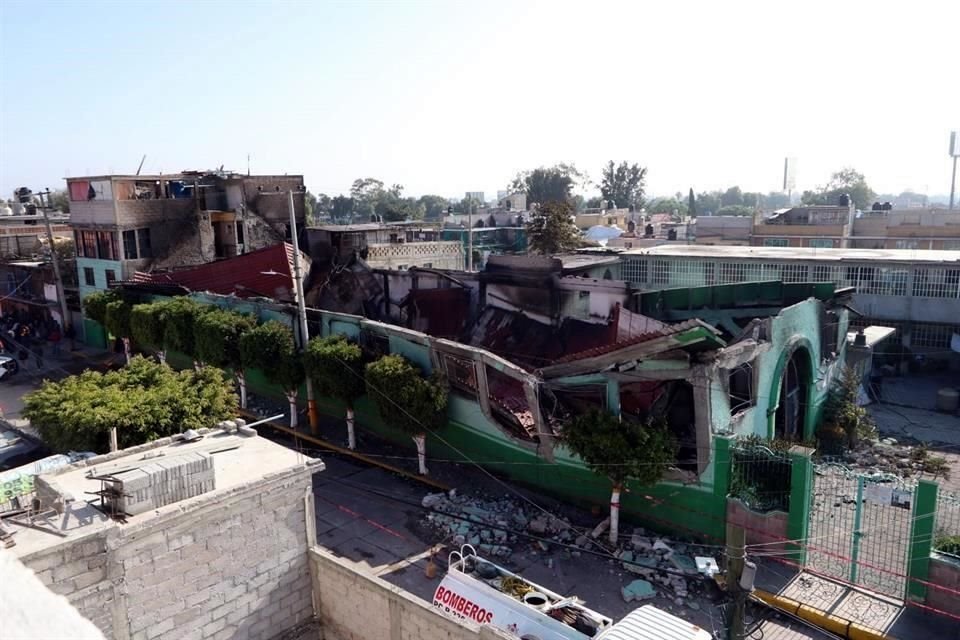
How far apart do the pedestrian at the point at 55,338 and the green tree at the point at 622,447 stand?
107 feet

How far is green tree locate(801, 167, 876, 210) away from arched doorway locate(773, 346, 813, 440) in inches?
4245

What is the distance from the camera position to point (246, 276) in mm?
29781

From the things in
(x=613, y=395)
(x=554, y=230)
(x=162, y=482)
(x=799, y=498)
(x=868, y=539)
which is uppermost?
(x=554, y=230)

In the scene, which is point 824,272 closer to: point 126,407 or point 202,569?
point 126,407

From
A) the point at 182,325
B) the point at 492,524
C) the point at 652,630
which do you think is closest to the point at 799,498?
the point at 652,630

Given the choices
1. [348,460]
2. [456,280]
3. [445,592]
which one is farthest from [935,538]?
[456,280]

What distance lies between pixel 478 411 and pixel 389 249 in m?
16.4

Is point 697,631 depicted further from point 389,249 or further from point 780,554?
point 389,249

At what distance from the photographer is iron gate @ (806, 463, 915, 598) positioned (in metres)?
13.8

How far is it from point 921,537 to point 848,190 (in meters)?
124

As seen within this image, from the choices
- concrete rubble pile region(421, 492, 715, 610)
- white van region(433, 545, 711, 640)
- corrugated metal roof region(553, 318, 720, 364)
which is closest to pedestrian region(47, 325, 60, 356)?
concrete rubble pile region(421, 492, 715, 610)

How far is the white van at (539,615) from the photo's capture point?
9422mm

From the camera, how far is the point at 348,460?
2194cm

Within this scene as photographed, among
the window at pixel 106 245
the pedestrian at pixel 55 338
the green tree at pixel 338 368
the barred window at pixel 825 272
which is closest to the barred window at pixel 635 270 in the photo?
the barred window at pixel 825 272
